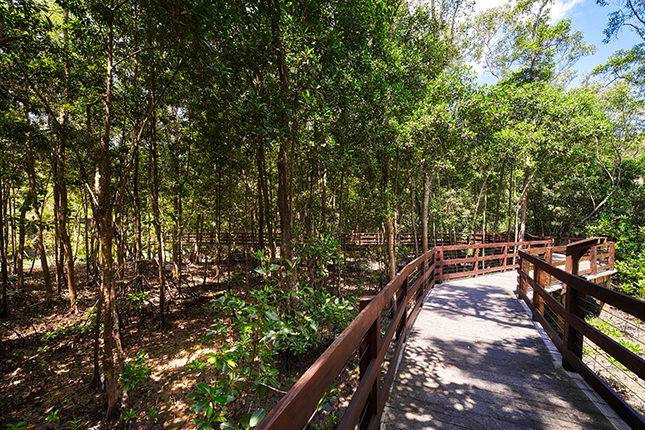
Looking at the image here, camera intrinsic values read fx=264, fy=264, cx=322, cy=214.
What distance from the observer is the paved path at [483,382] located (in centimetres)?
217

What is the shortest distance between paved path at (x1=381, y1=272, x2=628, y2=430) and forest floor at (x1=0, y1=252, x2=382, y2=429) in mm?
1224

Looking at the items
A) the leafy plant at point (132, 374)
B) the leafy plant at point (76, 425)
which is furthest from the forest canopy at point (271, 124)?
the leafy plant at point (132, 374)

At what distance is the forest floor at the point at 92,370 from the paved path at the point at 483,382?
4.01 feet

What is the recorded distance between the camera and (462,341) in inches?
144

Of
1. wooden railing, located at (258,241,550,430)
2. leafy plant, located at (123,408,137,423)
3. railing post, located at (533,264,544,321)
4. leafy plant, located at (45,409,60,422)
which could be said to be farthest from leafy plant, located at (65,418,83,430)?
railing post, located at (533,264,544,321)

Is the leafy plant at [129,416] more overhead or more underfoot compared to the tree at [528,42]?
more underfoot

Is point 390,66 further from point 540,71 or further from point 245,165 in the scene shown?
point 540,71

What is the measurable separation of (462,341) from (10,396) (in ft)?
27.6

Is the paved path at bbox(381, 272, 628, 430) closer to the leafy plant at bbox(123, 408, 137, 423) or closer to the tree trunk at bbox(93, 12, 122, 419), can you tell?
the tree trunk at bbox(93, 12, 122, 419)

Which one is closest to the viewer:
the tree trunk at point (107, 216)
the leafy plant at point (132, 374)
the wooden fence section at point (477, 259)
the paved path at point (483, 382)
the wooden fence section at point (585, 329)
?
the wooden fence section at point (585, 329)

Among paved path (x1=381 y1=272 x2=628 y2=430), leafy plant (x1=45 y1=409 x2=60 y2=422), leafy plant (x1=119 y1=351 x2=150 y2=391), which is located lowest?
leafy plant (x1=45 y1=409 x2=60 y2=422)

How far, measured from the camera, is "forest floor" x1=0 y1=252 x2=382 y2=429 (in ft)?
15.7

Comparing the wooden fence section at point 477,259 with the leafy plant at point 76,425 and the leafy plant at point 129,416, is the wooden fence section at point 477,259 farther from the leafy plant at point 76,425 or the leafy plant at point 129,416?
the leafy plant at point 76,425

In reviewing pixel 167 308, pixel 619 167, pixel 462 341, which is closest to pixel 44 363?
pixel 167 308
